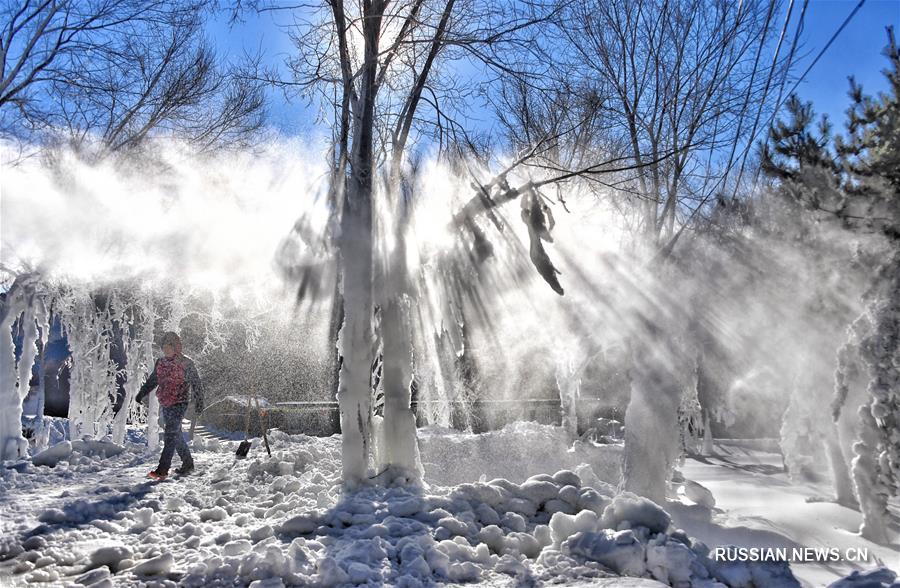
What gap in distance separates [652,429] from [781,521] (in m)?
2.15

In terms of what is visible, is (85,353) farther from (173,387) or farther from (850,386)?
(850,386)

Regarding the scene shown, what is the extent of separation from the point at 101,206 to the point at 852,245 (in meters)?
12.9

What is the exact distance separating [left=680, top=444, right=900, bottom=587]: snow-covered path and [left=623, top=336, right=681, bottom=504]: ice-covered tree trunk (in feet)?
2.05

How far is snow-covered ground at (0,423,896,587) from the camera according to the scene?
116 inches

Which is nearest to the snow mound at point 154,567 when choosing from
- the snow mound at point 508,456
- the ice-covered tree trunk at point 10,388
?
the ice-covered tree trunk at point 10,388

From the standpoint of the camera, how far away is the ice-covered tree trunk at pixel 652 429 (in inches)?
319

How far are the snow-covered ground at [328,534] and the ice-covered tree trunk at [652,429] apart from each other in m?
1.51

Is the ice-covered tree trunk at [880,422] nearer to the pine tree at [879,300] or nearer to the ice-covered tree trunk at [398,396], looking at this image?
the pine tree at [879,300]

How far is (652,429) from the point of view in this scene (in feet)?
27.3

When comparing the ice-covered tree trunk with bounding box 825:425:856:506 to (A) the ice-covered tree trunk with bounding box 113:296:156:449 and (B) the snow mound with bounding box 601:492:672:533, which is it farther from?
(A) the ice-covered tree trunk with bounding box 113:296:156:449

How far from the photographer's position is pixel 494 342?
61.4 feet

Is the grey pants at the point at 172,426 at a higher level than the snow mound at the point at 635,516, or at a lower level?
higher

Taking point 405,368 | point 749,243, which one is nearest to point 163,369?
point 405,368

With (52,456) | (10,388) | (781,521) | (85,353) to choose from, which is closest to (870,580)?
(781,521)
